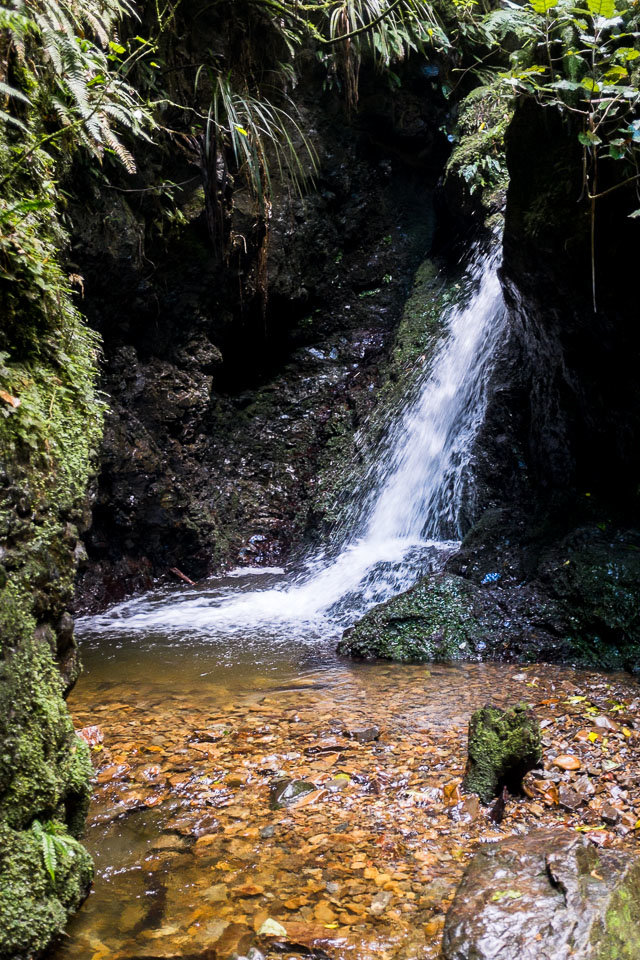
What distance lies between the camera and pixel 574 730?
2762 mm

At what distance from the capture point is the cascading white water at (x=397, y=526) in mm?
5363

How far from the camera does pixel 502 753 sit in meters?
2.33

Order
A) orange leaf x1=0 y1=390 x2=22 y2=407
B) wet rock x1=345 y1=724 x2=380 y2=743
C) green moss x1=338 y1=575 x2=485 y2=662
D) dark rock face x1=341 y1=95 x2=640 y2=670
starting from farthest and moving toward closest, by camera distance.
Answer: green moss x1=338 y1=575 x2=485 y2=662 → dark rock face x1=341 y1=95 x2=640 y2=670 → wet rock x1=345 y1=724 x2=380 y2=743 → orange leaf x1=0 y1=390 x2=22 y2=407

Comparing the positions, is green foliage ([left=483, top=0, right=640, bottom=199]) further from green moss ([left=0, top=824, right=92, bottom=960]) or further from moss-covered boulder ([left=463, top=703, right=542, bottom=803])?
green moss ([left=0, top=824, right=92, bottom=960])

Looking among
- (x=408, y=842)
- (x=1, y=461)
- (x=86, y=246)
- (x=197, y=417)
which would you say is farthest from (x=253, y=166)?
(x=408, y=842)

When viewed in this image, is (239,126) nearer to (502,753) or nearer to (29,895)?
(502,753)

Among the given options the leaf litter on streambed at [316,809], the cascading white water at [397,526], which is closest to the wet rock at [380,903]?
the leaf litter on streambed at [316,809]

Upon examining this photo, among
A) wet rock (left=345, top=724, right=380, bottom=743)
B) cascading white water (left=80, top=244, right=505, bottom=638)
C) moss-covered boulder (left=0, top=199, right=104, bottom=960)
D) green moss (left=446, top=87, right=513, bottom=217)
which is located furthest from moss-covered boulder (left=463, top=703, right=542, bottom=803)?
green moss (left=446, top=87, right=513, bottom=217)

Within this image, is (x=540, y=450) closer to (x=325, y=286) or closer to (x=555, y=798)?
(x=555, y=798)

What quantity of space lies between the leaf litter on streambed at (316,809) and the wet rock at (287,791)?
0.01 meters

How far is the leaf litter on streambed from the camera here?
174 cm

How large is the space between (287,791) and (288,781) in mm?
71

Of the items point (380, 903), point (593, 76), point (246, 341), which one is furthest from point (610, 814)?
point (246, 341)

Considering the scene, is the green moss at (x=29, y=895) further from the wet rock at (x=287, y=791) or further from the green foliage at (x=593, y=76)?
the green foliage at (x=593, y=76)
